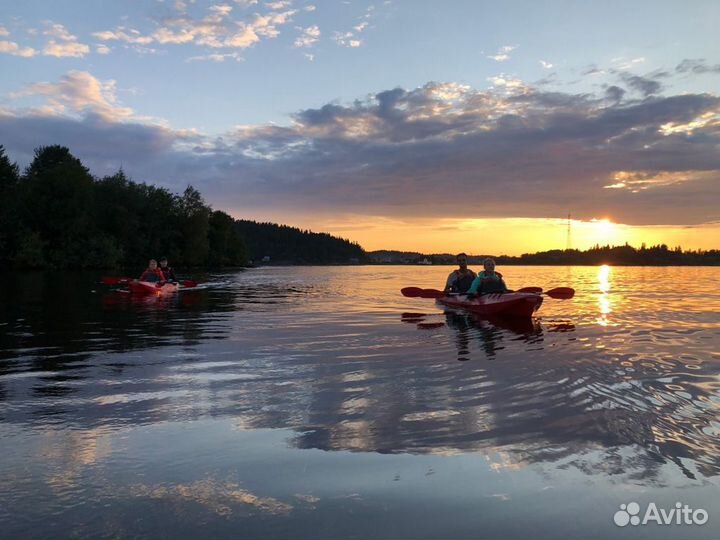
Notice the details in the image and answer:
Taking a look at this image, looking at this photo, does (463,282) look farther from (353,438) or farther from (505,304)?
(353,438)

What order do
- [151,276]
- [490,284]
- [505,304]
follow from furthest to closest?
[151,276]
[490,284]
[505,304]

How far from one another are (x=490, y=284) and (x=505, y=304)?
1323mm

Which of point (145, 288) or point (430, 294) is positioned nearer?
point (430, 294)

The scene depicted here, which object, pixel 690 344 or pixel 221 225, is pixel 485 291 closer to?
pixel 690 344

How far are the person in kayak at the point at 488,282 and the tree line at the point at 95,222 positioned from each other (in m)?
54.5

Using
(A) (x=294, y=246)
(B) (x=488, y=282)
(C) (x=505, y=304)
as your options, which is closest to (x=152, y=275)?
(B) (x=488, y=282)

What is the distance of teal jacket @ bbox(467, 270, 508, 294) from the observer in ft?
54.4

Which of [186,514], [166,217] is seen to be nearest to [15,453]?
[186,514]

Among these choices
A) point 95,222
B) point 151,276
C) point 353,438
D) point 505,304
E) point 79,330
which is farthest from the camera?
point 95,222

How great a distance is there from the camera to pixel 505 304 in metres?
15.4

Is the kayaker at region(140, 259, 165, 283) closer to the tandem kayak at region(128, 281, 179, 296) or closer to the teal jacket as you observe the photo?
the tandem kayak at region(128, 281, 179, 296)

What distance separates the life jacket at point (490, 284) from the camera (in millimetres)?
16578

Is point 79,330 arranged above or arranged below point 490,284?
below

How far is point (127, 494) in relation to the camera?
11.9ft
